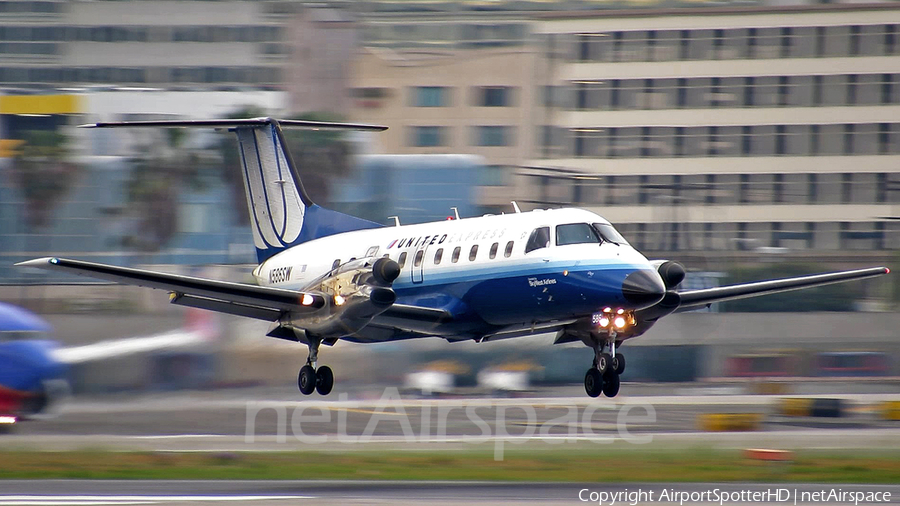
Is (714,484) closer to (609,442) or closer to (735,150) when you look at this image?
(609,442)

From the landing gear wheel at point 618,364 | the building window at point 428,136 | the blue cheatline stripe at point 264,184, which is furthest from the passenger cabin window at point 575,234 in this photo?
the building window at point 428,136

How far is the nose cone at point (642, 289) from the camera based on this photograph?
15344 mm

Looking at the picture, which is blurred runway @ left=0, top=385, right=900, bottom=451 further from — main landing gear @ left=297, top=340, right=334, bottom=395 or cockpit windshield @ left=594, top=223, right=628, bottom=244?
cockpit windshield @ left=594, top=223, right=628, bottom=244

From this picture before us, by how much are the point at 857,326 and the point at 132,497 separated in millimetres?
27710

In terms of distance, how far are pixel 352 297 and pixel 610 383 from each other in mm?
4376

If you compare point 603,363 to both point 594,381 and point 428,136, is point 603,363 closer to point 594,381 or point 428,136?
point 594,381

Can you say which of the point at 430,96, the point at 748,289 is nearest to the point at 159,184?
the point at 430,96

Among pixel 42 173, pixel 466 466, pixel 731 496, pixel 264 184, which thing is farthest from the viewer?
pixel 42 173

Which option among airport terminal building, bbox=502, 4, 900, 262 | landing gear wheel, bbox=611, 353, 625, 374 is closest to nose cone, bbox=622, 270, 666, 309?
landing gear wheel, bbox=611, 353, 625, 374

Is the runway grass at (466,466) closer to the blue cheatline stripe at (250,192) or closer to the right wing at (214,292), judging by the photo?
the blue cheatline stripe at (250,192)

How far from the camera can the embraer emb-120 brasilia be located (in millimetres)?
15891

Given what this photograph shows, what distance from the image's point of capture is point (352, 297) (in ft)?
55.8

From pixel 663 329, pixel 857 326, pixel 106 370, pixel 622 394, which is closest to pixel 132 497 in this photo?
pixel 106 370

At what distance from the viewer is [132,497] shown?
22531 mm
